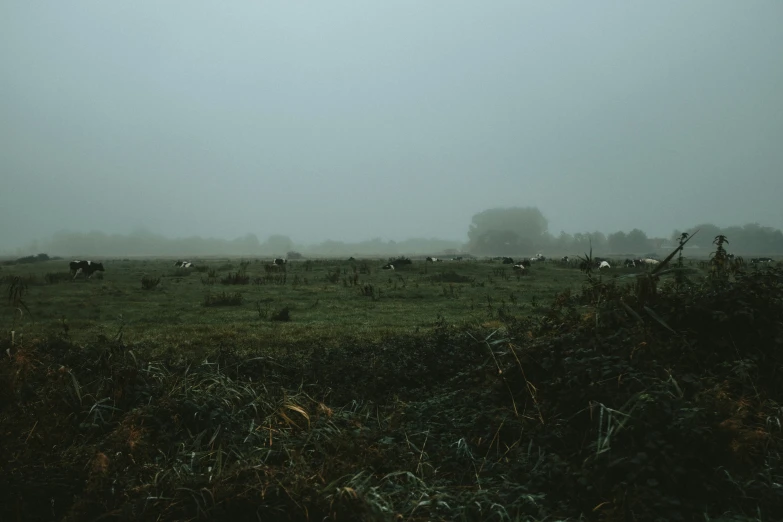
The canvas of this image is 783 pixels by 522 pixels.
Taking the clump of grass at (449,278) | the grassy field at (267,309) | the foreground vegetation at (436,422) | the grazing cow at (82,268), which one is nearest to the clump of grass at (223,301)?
the grassy field at (267,309)

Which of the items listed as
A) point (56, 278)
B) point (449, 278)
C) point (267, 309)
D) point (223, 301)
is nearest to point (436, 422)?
point (267, 309)

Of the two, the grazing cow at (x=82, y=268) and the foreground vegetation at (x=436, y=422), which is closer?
the foreground vegetation at (x=436, y=422)

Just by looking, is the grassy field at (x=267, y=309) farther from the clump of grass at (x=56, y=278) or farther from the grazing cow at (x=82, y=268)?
the grazing cow at (x=82, y=268)

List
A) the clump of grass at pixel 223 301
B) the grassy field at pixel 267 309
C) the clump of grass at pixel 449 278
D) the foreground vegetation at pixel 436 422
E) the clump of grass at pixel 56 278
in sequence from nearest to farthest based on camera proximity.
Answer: the foreground vegetation at pixel 436 422
the grassy field at pixel 267 309
the clump of grass at pixel 223 301
the clump of grass at pixel 449 278
the clump of grass at pixel 56 278

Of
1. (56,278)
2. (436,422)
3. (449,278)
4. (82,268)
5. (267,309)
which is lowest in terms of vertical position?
(436,422)

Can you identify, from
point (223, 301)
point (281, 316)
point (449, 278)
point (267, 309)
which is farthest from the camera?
point (449, 278)

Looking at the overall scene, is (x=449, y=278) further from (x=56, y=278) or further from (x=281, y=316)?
(x=56, y=278)

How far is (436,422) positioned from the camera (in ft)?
20.0

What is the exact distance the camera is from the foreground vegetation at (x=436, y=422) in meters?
4.24

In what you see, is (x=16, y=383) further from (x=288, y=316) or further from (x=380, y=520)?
(x=288, y=316)

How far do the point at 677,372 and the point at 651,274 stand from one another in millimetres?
1958

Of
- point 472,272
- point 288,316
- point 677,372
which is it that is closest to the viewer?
point 677,372

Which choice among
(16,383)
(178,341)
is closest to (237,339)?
(178,341)

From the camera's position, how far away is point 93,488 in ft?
14.4
